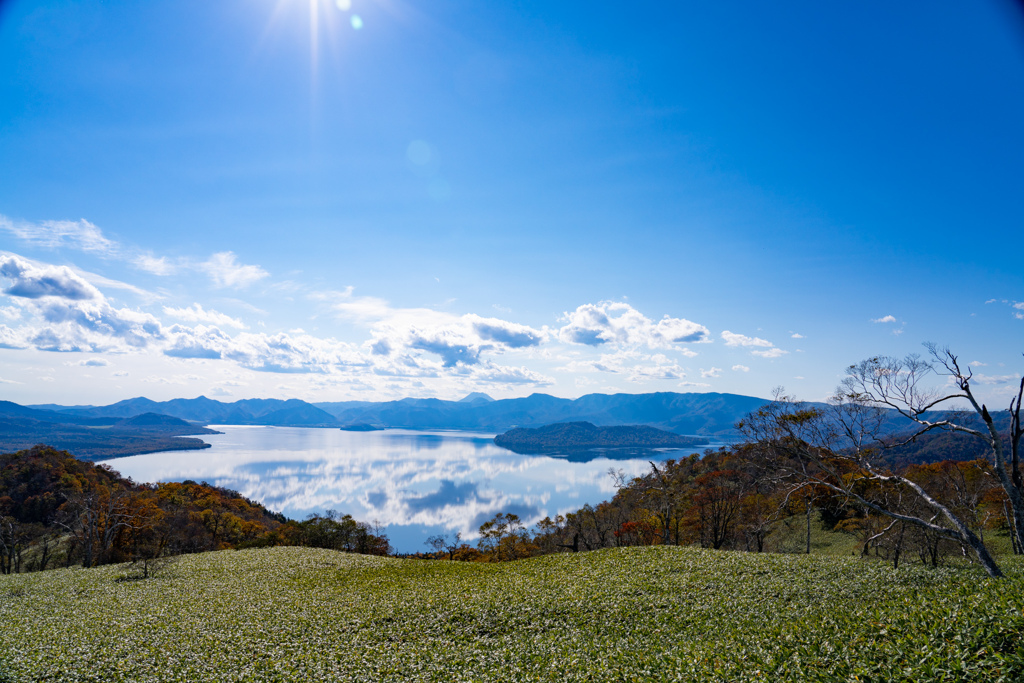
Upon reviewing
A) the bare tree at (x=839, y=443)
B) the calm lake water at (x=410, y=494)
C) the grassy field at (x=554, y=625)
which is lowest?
the calm lake water at (x=410, y=494)

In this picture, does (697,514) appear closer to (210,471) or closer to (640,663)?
(640,663)

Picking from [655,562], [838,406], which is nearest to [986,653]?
[838,406]

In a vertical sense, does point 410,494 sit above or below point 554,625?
below

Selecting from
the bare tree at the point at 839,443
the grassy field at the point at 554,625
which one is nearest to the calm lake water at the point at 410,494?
the grassy field at the point at 554,625

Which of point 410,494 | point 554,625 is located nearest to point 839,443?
point 554,625

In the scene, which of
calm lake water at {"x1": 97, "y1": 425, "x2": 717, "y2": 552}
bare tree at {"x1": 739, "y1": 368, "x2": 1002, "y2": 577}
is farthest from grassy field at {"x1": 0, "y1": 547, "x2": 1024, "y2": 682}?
calm lake water at {"x1": 97, "y1": 425, "x2": 717, "y2": 552}

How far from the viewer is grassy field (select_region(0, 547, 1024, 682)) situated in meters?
8.59

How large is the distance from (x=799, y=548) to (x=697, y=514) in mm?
9872

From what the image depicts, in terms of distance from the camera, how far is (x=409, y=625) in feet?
48.5

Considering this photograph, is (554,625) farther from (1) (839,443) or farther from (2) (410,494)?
(2) (410,494)

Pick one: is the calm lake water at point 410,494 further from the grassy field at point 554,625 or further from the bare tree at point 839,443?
the bare tree at point 839,443

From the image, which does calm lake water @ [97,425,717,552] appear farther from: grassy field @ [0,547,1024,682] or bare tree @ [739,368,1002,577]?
bare tree @ [739,368,1002,577]

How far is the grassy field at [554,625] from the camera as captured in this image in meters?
8.59

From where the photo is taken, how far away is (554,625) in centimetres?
1426
